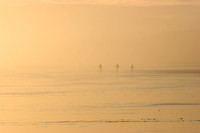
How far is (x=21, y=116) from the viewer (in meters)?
29.2

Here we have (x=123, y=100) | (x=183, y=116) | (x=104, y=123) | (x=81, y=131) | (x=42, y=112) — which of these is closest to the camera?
(x=81, y=131)

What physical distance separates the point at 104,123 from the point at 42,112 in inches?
273

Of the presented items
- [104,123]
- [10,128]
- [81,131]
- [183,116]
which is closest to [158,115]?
[183,116]

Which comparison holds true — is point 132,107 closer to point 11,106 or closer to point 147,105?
point 147,105

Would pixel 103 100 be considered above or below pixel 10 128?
above

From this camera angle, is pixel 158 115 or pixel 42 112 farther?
pixel 42 112

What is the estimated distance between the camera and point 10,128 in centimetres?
2438

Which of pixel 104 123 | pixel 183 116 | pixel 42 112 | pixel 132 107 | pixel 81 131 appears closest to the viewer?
pixel 81 131

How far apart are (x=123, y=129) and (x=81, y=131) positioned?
6.99 feet

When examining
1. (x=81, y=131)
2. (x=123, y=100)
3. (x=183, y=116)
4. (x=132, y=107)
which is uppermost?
(x=123, y=100)

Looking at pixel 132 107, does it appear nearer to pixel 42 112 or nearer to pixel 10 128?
pixel 42 112

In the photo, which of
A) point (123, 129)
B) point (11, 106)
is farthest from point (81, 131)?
point (11, 106)

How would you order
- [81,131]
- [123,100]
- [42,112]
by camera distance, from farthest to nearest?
[123,100]
[42,112]
[81,131]

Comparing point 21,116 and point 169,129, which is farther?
point 21,116
